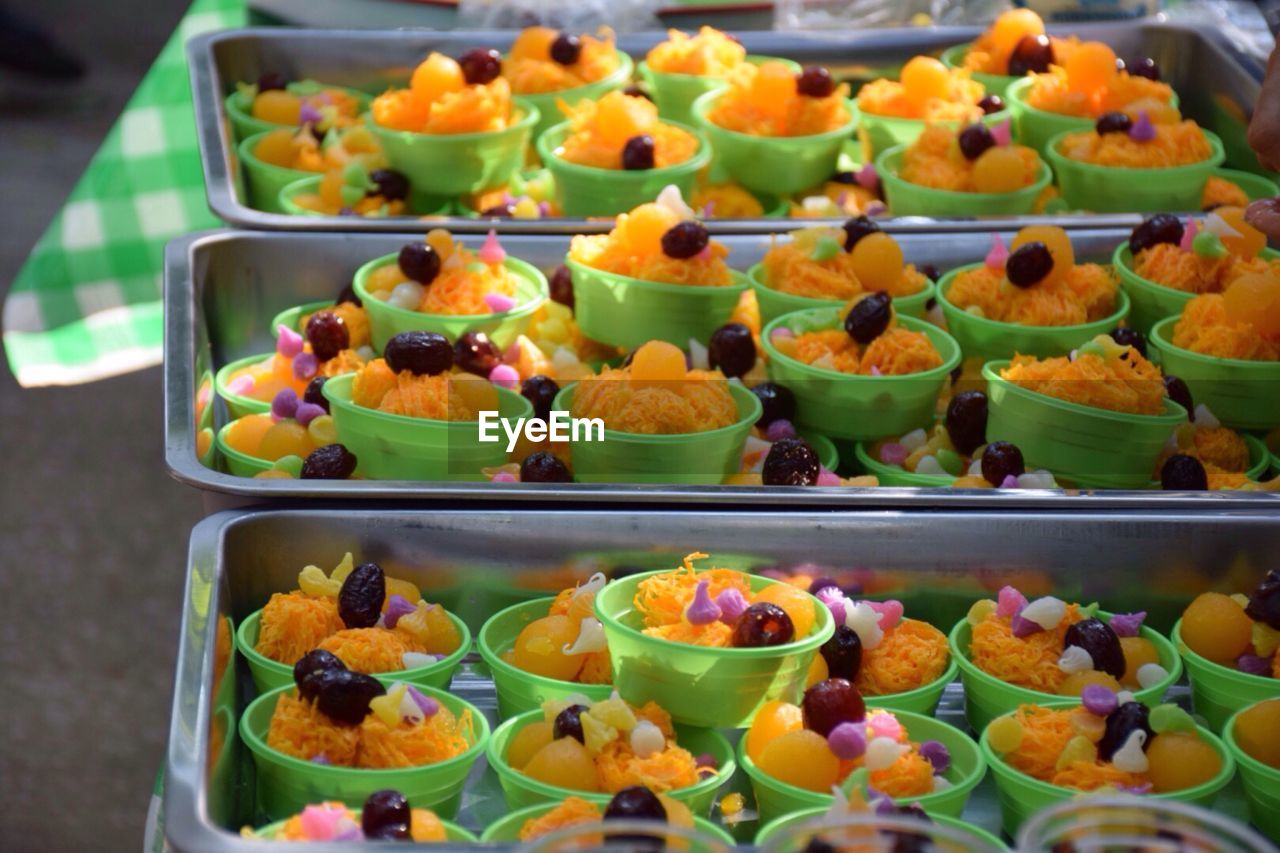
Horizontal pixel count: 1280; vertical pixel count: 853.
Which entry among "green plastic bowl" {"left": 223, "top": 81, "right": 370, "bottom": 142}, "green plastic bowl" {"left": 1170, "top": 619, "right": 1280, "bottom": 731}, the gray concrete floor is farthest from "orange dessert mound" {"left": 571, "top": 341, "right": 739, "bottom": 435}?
the gray concrete floor

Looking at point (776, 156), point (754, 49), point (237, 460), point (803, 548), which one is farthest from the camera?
point (754, 49)

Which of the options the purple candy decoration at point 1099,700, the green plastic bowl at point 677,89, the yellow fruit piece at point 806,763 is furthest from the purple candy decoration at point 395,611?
the green plastic bowl at point 677,89

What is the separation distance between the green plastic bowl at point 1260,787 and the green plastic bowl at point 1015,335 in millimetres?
718

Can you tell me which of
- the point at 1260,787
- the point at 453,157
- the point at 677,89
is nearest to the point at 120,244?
the point at 453,157

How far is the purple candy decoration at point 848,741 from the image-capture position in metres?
1.34

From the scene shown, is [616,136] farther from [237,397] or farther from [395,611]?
[395,611]

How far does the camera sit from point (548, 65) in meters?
2.82

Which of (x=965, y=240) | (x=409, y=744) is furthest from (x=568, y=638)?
(x=965, y=240)

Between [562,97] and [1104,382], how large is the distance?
1.27m

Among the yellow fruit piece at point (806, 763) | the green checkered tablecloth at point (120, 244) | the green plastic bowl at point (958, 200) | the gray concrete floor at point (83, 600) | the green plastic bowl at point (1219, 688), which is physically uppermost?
the green plastic bowl at point (958, 200)

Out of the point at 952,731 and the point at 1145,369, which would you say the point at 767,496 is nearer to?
the point at 952,731

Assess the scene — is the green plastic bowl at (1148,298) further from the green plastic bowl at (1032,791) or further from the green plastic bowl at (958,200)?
the green plastic bowl at (1032,791)

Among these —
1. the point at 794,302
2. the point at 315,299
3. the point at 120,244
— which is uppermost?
the point at 794,302

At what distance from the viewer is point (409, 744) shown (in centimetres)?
136
